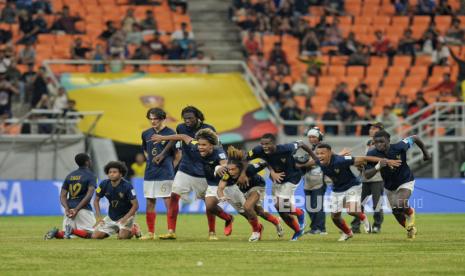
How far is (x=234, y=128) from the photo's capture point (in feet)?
119

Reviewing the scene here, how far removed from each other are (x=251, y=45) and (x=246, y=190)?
21.1m

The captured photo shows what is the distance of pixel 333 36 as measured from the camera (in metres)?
41.7

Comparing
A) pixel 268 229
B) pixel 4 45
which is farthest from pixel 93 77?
pixel 268 229

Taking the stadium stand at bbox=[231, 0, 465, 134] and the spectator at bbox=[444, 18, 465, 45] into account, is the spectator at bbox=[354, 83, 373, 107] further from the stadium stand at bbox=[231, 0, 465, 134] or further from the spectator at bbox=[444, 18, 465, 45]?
the spectator at bbox=[444, 18, 465, 45]

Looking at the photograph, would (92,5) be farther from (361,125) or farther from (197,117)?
(197,117)

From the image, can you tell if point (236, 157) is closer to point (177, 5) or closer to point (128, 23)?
point (128, 23)

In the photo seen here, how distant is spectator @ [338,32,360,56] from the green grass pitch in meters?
19.5

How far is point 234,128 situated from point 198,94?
6.24ft

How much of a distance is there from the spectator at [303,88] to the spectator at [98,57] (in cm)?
597

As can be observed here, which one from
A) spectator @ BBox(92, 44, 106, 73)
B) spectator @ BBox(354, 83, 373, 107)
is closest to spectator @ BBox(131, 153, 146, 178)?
spectator @ BBox(92, 44, 106, 73)

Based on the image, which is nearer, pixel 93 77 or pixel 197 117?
pixel 197 117

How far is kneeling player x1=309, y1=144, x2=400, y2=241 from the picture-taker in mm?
19938

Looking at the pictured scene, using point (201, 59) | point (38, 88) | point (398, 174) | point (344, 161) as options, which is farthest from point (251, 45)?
point (344, 161)

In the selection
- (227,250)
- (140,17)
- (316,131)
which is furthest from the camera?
(140,17)
